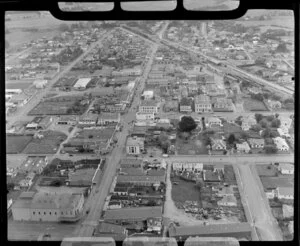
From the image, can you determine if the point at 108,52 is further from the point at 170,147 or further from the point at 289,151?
the point at 289,151

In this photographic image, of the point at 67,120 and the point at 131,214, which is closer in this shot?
the point at 131,214

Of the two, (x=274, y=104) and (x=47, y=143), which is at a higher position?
(x=274, y=104)

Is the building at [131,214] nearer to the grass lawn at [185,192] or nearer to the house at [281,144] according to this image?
the grass lawn at [185,192]

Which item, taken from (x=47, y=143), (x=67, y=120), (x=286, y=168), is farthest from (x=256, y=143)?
(x=47, y=143)

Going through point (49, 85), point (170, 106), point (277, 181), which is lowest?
point (277, 181)

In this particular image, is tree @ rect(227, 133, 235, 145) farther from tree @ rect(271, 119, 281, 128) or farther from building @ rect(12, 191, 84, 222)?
building @ rect(12, 191, 84, 222)

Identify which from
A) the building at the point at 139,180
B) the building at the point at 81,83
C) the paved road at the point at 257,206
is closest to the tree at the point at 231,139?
the paved road at the point at 257,206

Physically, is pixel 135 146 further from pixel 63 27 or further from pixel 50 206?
pixel 63 27

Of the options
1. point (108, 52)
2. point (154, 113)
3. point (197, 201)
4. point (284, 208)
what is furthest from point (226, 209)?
point (108, 52)
